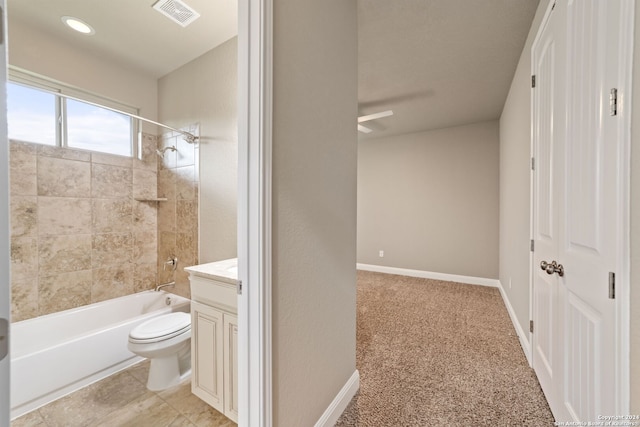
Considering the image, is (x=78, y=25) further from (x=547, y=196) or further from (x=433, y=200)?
(x=433, y=200)

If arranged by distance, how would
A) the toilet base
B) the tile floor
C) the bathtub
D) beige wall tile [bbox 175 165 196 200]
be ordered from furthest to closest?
beige wall tile [bbox 175 165 196 200], the toilet base, the bathtub, the tile floor

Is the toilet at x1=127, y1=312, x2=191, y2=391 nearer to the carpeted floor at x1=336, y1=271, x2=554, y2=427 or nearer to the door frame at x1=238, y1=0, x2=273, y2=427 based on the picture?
the door frame at x1=238, y1=0, x2=273, y2=427

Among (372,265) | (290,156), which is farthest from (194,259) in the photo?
(372,265)

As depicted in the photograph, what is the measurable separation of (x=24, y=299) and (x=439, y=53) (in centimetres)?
411

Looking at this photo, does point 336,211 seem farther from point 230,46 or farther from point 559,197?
point 230,46

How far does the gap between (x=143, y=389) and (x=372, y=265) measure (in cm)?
398

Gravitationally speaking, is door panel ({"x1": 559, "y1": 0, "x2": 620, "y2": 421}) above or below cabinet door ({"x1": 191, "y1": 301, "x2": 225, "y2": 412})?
above

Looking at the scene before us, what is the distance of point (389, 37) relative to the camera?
210cm

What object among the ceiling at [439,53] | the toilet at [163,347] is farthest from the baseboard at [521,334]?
the toilet at [163,347]

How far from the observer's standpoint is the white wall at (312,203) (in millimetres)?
1052

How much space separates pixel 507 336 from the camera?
7.79 ft

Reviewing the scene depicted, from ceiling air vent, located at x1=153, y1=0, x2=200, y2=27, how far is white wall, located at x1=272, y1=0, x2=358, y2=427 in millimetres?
1256

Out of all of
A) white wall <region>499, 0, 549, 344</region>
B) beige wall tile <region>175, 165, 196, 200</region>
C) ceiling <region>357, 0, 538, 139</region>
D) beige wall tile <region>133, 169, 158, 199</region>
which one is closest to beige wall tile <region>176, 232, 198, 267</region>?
beige wall tile <region>175, 165, 196, 200</region>

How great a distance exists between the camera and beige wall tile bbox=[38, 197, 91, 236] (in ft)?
7.04
